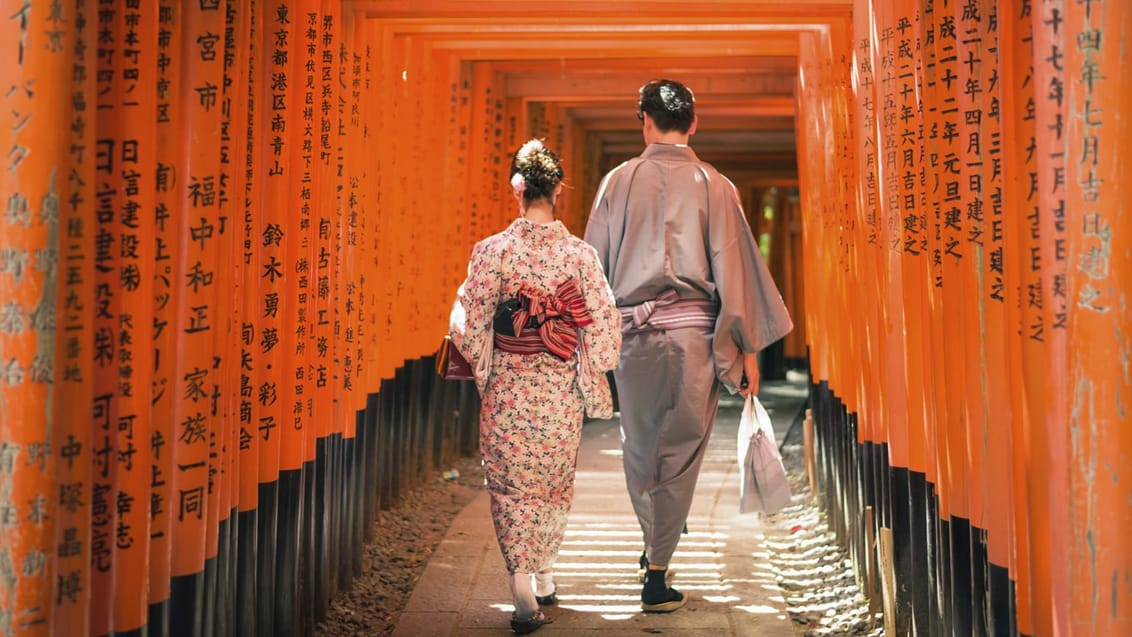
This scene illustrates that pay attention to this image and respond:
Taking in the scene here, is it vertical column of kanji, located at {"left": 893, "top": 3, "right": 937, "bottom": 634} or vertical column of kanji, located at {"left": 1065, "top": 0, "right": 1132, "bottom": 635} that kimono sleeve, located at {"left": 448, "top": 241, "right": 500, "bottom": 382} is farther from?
vertical column of kanji, located at {"left": 1065, "top": 0, "right": 1132, "bottom": 635}

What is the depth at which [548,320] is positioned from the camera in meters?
4.79

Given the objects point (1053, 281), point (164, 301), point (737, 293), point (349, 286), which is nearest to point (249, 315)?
point (164, 301)

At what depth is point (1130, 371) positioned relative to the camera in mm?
2326

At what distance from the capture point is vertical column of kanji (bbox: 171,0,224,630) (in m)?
3.21

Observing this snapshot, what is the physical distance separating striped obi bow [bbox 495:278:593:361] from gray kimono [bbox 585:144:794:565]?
45cm

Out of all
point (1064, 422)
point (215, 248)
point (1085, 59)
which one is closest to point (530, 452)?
point (215, 248)

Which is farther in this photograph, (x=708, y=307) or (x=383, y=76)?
(x=383, y=76)

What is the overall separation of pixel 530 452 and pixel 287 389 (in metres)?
1.10

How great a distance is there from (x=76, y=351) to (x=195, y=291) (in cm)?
69

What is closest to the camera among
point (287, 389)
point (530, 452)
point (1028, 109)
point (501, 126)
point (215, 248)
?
point (1028, 109)

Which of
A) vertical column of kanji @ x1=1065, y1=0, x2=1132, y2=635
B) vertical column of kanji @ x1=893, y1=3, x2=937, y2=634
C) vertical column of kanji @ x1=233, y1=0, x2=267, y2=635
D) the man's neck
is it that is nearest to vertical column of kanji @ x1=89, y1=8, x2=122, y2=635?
vertical column of kanji @ x1=233, y1=0, x2=267, y2=635

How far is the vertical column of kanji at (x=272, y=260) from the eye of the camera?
13.5 ft

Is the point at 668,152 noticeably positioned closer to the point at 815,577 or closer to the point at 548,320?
the point at 548,320

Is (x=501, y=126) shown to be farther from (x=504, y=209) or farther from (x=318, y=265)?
(x=318, y=265)
